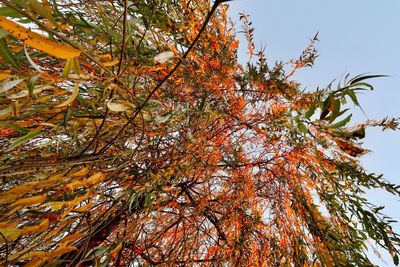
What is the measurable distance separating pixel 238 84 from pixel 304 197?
100cm

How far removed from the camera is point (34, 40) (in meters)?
0.41

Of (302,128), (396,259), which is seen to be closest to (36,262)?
(302,128)

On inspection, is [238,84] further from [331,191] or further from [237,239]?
[237,239]

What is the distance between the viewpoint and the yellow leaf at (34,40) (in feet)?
1.30

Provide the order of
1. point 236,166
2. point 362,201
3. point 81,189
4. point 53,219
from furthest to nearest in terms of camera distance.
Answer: point 236,166
point 362,201
point 81,189
point 53,219

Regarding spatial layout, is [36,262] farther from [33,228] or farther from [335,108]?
[335,108]

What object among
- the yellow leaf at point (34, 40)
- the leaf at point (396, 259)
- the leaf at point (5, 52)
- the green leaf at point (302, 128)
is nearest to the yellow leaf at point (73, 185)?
the leaf at point (5, 52)

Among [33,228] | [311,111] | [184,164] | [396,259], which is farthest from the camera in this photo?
[184,164]

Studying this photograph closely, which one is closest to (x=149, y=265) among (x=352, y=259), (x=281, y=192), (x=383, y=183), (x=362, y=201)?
(x=281, y=192)

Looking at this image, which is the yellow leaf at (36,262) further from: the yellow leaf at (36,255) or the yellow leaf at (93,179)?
the yellow leaf at (93,179)

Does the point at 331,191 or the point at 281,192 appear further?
the point at 281,192

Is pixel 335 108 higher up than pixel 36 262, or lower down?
higher up

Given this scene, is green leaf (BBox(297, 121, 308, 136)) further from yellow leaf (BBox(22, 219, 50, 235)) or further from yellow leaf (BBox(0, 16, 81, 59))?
yellow leaf (BBox(22, 219, 50, 235))

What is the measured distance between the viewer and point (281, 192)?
6.68ft
